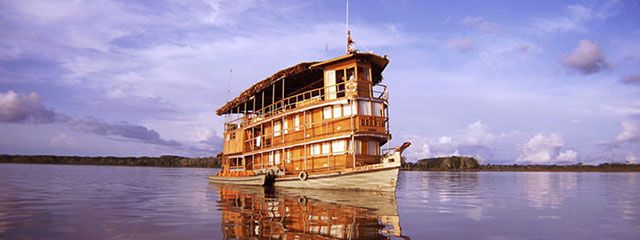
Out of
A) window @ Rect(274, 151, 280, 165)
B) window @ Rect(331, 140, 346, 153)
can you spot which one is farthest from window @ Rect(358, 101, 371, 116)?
window @ Rect(274, 151, 280, 165)

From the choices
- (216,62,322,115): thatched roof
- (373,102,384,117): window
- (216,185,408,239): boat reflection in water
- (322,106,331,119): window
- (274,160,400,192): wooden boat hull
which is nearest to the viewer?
(216,185,408,239): boat reflection in water

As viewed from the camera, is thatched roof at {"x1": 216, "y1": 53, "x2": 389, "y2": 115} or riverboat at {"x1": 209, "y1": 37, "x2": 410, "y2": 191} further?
thatched roof at {"x1": 216, "y1": 53, "x2": 389, "y2": 115}

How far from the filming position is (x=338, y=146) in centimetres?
2736

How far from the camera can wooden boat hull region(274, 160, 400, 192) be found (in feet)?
78.5

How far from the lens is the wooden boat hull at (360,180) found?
78.5 ft

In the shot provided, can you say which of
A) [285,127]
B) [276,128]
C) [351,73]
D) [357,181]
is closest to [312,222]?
[357,181]

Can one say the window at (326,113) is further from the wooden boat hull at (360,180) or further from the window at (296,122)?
the wooden boat hull at (360,180)

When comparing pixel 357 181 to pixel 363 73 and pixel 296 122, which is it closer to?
pixel 363 73

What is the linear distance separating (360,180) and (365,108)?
15.8ft

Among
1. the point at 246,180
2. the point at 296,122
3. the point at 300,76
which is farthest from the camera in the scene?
the point at 246,180

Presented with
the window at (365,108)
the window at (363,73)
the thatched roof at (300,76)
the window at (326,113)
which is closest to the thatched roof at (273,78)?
the thatched roof at (300,76)

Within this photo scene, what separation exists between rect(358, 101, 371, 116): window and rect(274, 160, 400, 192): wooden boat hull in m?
4.06

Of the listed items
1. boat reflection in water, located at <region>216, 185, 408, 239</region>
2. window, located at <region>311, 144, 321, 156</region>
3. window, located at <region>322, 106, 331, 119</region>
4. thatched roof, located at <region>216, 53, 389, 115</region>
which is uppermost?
thatched roof, located at <region>216, 53, 389, 115</region>

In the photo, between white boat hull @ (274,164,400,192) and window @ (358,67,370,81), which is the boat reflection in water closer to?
white boat hull @ (274,164,400,192)
